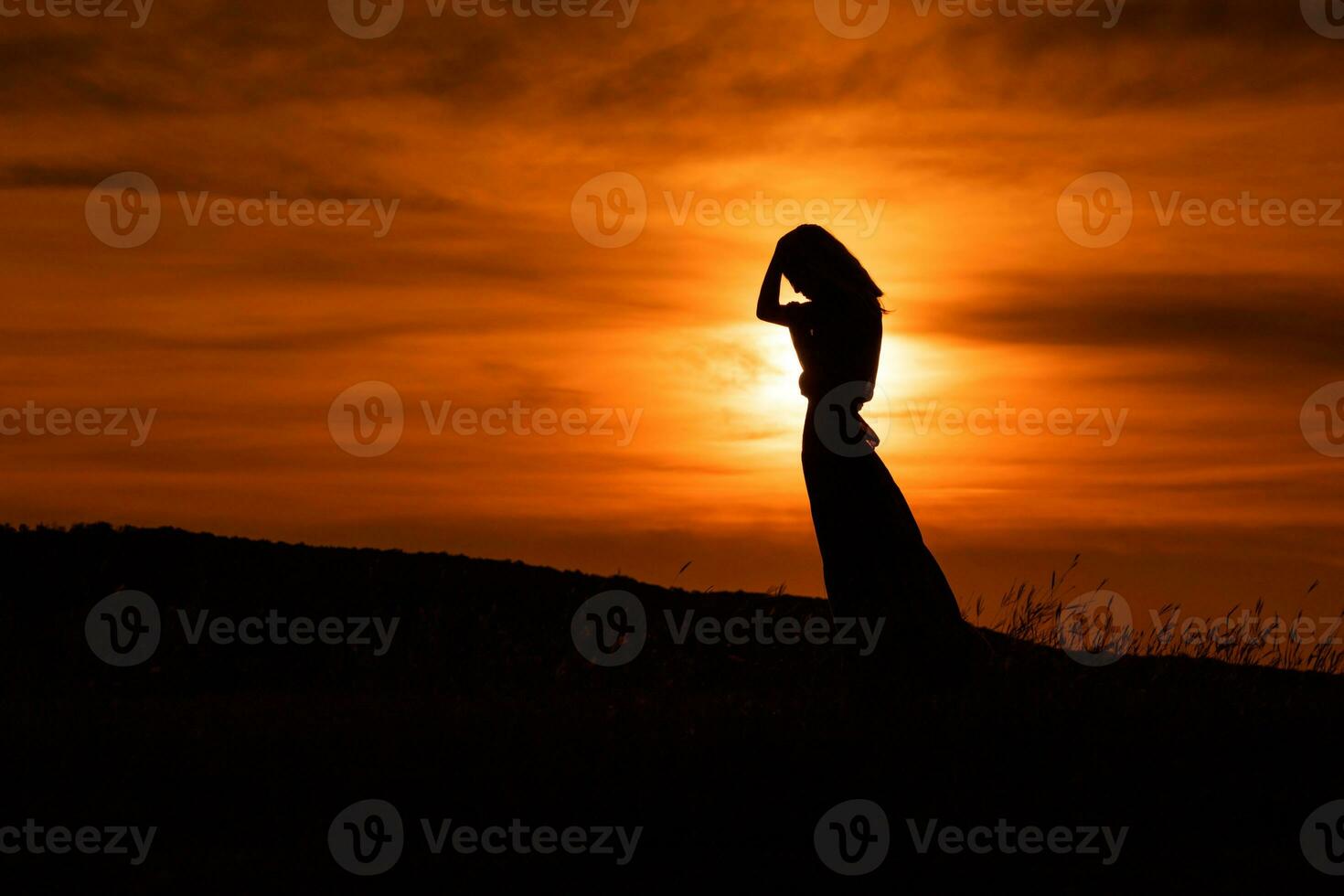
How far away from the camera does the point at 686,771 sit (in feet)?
22.8

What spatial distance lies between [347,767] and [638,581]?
25.3ft

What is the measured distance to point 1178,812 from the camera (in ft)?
22.8

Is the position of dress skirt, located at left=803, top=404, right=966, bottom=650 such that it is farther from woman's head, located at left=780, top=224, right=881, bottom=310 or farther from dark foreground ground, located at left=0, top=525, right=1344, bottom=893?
woman's head, located at left=780, top=224, right=881, bottom=310

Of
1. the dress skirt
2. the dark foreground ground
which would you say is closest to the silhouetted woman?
the dress skirt

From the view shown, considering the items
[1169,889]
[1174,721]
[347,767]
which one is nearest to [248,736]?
[347,767]

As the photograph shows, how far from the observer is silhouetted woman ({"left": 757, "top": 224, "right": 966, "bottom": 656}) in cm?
848

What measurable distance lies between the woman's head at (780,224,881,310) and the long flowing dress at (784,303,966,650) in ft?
0.28

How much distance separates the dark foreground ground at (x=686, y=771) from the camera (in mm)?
5965

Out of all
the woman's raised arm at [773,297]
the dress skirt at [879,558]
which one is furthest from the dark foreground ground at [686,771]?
the woman's raised arm at [773,297]

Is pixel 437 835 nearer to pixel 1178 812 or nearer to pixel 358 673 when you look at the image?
pixel 1178 812

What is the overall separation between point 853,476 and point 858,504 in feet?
0.58

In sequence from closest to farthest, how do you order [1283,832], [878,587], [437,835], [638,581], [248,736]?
[437,835]
[1283,832]
[248,736]
[878,587]
[638,581]

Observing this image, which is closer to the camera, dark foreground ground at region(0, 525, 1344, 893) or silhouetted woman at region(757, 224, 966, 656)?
dark foreground ground at region(0, 525, 1344, 893)

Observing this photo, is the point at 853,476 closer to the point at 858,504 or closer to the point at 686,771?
the point at 858,504
